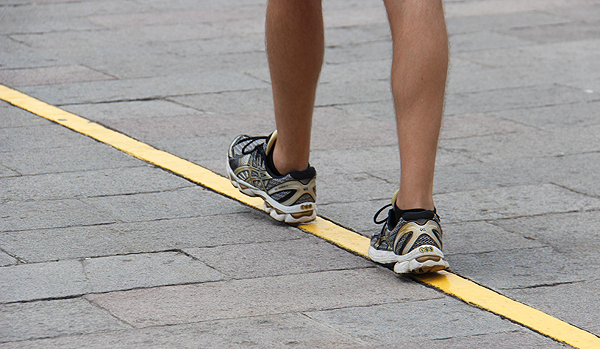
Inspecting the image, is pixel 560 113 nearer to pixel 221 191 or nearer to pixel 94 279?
pixel 221 191

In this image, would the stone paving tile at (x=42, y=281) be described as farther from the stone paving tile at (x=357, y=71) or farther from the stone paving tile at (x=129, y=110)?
the stone paving tile at (x=357, y=71)

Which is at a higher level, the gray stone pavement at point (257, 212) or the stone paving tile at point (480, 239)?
the gray stone pavement at point (257, 212)

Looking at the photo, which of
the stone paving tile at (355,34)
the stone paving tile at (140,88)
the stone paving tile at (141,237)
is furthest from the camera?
the stone paving tile at (355,34)

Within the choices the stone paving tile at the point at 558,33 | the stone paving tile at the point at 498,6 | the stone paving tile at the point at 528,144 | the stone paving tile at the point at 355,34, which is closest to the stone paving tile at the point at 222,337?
the stone paving tile at the point at 528,144

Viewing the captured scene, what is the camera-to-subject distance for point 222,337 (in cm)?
211

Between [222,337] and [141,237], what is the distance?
80cm

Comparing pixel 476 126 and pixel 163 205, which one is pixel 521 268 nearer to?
pixel 163 205

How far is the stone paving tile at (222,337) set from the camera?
2051mm

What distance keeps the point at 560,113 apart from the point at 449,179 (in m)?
1.39

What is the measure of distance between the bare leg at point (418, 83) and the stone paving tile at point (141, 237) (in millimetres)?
521

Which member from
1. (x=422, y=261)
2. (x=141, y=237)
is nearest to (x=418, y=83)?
(x=422, y=261)

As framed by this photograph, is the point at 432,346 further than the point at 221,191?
No

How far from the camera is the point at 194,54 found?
6.01 m

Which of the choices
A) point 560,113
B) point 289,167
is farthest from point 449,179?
point 560,113
